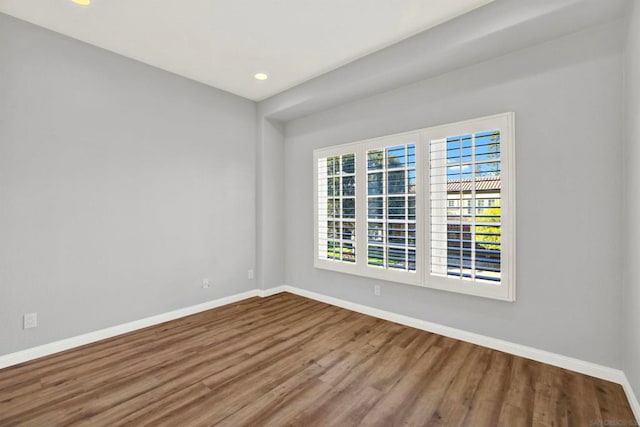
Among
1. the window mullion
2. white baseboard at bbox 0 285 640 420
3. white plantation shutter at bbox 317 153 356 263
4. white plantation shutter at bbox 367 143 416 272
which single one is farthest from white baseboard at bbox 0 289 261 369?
white plantation shutter at bbox 367 143 416 272

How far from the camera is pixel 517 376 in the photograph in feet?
7.25

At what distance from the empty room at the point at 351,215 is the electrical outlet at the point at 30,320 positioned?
1 cm

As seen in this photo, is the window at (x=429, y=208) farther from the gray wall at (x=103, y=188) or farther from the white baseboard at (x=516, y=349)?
the gray wall at (x=103, y=188)

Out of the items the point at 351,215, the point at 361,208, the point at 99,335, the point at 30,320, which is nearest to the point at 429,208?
the point at 361,208

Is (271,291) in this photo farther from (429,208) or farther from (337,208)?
(429,208)

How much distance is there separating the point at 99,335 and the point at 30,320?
0.55 metres

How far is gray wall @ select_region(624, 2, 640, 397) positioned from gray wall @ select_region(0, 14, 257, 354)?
12.4 ft

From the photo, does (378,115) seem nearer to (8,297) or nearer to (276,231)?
(276,231)

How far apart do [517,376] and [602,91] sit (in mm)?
2172

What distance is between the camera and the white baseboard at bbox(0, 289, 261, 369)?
243 centimetres

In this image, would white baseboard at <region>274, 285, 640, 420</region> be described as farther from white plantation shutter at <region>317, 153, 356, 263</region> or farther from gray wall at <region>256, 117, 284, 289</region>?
gray wall at <region>256, 117, 284, 289</region>

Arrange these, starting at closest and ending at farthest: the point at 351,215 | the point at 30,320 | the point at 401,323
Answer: the point at 30,320, the point at 401,323, the point at 351,215

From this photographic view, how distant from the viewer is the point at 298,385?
2135 mm

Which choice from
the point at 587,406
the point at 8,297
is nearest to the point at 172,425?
the point at 8,297
